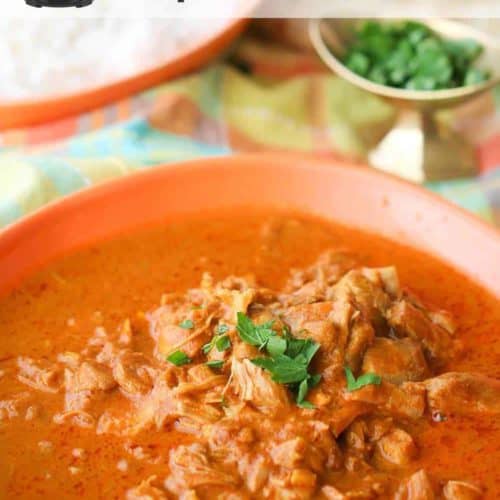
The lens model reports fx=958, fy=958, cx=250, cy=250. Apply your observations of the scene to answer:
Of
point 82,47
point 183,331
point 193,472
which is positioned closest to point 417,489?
point 193,472

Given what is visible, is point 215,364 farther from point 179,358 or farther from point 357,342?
point 357,342

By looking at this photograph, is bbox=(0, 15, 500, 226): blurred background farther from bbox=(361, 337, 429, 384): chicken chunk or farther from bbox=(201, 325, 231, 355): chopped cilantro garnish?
bbox=(361, 337, 429, 384): chicken chunk

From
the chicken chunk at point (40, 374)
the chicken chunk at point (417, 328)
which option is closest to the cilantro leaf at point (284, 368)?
the chicken chunk at point (417, 328)

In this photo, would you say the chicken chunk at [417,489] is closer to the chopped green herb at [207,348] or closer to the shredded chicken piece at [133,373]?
the chopped green herb at [207,348]

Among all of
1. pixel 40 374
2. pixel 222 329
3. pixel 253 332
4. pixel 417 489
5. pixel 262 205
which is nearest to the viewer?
pixel 417 489

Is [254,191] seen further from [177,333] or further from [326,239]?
[177,333]

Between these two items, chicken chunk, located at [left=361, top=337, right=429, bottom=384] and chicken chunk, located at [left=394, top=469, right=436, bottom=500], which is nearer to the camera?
chicken chunk, located at [left=394, top=469, right=436, bottom=500]

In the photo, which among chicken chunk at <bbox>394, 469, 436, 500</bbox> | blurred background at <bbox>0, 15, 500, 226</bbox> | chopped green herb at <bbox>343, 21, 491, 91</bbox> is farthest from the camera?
chopped green herb at <bbox>343, 21, 491, 91</bbox>

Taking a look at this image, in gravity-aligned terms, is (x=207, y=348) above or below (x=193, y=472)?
above

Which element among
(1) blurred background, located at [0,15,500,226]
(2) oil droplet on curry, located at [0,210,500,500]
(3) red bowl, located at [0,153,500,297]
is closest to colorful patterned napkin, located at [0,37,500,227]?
(1) blurred background, located at [0,15,500,226]
